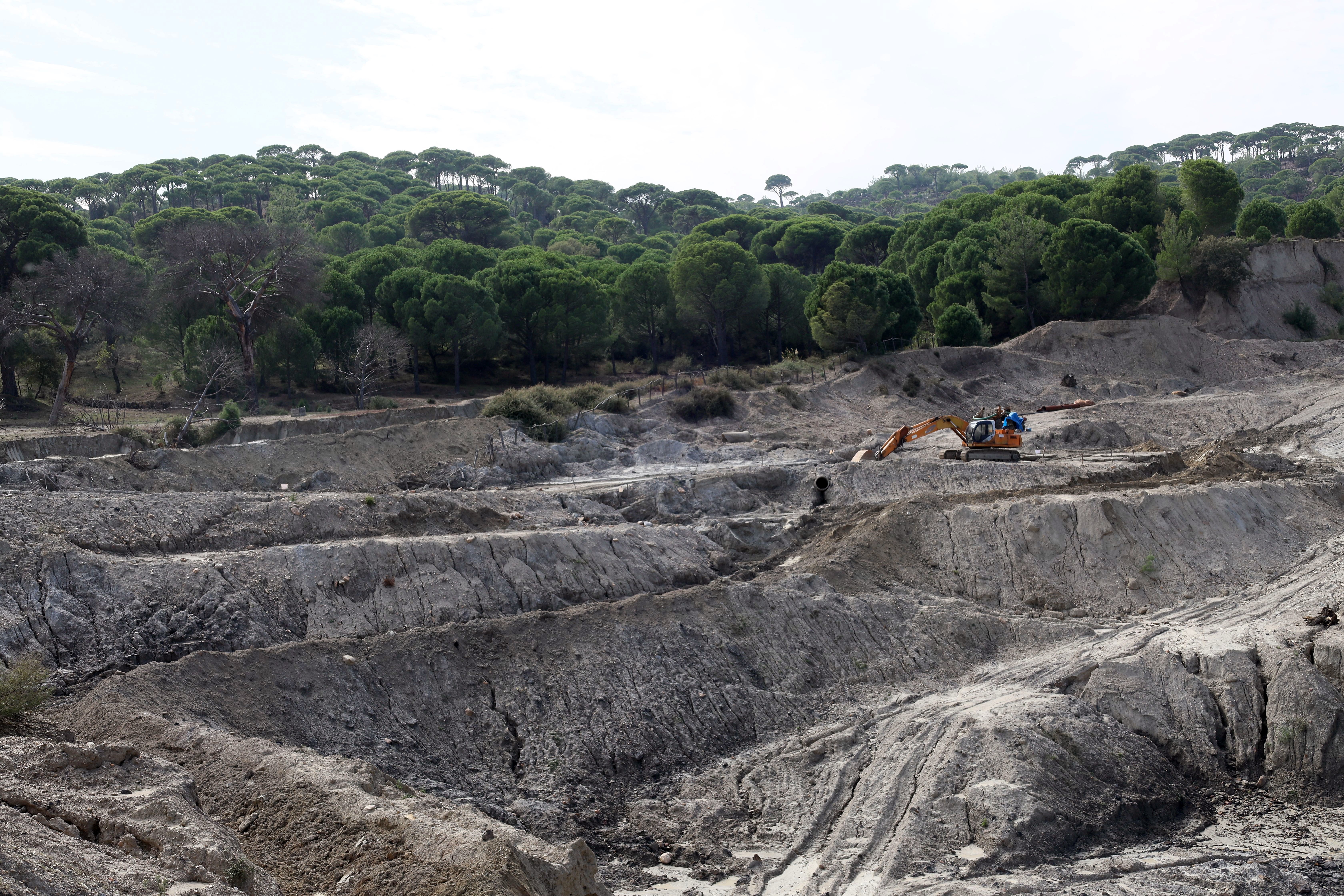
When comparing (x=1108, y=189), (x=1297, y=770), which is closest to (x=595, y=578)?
(x=1297, y=770)

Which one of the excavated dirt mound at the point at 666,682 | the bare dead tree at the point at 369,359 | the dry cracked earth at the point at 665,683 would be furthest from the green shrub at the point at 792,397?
the bare dead tree at the point at 369,359

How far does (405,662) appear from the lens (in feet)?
48.7

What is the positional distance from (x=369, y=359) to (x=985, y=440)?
24.6 metres

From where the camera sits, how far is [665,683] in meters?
15.5

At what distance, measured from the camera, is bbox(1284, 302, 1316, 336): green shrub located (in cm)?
5891

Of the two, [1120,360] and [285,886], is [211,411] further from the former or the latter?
[1120,360]

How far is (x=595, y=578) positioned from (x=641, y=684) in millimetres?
3896

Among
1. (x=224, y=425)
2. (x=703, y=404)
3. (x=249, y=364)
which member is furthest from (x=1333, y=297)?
(x=224, y=425)

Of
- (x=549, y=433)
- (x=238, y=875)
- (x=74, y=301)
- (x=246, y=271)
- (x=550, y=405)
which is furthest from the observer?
(x=246, y=271)

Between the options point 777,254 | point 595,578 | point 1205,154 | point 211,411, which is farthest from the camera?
point 1205,154

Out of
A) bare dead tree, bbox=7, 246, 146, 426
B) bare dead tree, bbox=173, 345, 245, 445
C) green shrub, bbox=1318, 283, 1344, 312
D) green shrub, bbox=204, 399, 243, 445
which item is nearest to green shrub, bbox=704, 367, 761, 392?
bare dead tree, bbox=173, 345, 245, 445

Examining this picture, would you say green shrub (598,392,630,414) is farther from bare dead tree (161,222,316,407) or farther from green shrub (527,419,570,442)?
bare dead tree (161,222,316,407)

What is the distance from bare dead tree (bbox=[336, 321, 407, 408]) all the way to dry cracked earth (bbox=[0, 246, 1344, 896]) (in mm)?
12517

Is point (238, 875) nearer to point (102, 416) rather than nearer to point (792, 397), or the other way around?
point (102, 416)
